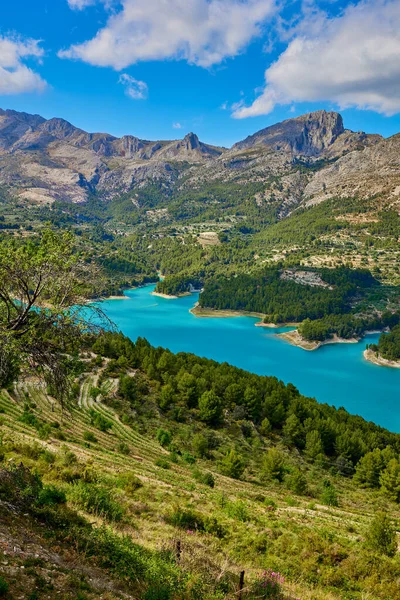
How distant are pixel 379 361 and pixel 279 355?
1091 inches

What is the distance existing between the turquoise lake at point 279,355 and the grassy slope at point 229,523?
54.6m

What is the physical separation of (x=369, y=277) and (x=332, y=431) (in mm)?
137862

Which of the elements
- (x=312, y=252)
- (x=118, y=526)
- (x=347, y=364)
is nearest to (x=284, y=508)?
(x=118, y=526)

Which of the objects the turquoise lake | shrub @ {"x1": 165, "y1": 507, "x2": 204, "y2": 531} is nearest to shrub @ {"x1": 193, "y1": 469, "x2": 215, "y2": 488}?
shrub @ {"x1": 165, "y1": 507, "x2": 204, "y2": 531}

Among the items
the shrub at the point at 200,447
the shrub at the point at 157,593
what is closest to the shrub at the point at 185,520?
the shrub at the point at 157,593

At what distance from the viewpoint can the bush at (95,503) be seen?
1283 centimetres

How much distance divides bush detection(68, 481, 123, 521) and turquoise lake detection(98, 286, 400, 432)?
68.0m

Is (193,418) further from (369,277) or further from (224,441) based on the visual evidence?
(369,277)

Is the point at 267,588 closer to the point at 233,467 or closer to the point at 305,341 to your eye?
the point at 233,467

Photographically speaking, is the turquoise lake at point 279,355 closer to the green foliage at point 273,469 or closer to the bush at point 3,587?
the green foliage at point 273,469

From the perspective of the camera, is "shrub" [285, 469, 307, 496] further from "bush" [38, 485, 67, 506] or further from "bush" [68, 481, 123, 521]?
"bush" [38, 485, 67, 506]

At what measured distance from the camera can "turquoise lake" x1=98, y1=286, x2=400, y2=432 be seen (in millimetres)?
80125

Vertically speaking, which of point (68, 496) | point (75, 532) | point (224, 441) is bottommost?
point (224, 441)

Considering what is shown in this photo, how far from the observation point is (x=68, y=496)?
13.0m
